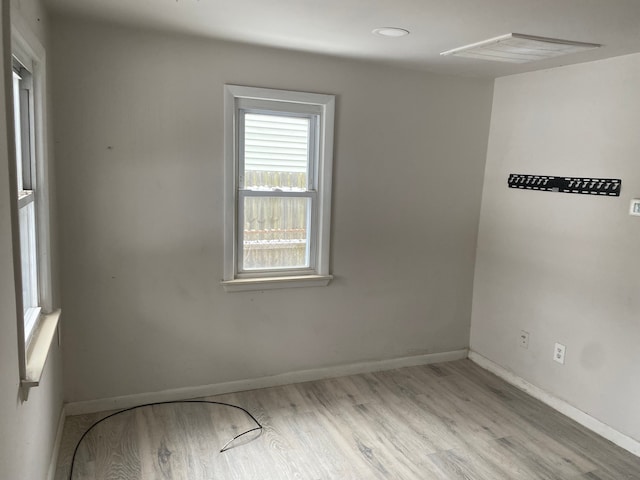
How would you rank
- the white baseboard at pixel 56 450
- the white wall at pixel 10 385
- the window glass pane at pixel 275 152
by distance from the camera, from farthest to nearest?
the window glass pane at pixel 275 152 → the white baseboard at pixel 56 450 → the white wall at pixel 10 385

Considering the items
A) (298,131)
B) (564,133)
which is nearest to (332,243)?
(298,131)

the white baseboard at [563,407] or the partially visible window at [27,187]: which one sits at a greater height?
the partially visible window at [27,187]

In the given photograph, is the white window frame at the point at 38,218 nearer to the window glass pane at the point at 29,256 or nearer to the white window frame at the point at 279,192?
the window glass pane at the point at 29,256

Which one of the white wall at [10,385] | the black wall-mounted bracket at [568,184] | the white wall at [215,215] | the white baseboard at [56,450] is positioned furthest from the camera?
the black wall-mounted bracket at [568,184]

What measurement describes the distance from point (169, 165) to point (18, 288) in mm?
1397

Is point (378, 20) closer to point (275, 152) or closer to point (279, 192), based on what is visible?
point (275, 152)

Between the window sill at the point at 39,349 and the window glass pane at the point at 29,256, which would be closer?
the window sill at the point at 39,349

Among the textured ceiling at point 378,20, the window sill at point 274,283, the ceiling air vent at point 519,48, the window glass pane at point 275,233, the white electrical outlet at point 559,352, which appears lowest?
the white electrical outlet at point 559,352

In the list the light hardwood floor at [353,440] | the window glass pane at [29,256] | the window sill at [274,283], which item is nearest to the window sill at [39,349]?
the window glass pane at [29,256]

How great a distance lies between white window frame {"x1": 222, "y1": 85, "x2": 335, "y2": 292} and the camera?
3.02 m

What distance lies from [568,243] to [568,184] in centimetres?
38

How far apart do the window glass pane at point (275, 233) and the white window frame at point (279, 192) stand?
0.15 feet

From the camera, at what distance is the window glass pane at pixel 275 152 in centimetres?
314

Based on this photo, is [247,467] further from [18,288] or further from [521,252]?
[521,252]
